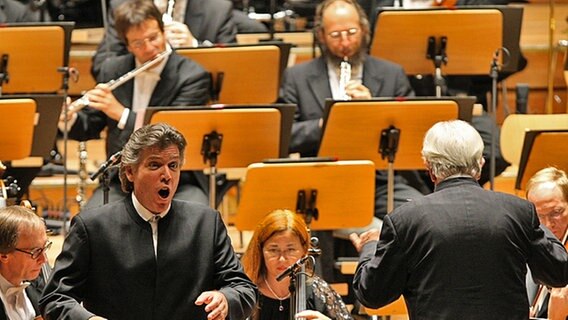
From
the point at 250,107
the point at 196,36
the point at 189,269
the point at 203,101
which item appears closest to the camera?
the point at 189,269

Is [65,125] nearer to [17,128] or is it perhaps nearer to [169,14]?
[17,128]

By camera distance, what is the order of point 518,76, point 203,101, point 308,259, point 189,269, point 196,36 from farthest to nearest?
point 518,76, point 196,36, point 203,101, point 189,269, point 308,259

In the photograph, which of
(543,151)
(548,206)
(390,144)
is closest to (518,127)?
(543,151)

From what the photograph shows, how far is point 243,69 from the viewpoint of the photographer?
6.42 m

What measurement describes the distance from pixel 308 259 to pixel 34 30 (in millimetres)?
2966

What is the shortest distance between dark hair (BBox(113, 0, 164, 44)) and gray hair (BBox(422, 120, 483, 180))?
99.1 inches

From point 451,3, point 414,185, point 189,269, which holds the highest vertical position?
point 451,3

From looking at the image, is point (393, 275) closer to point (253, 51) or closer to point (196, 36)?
point (253, 51)

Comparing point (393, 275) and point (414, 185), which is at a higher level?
point (393, 275)

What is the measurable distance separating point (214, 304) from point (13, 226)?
0.78 metres

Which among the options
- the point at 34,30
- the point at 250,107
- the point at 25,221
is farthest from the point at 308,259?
the point at 34,30

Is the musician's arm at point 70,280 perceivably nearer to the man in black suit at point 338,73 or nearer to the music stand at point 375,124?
the music stand at point 375,124

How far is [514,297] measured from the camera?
3936 mm

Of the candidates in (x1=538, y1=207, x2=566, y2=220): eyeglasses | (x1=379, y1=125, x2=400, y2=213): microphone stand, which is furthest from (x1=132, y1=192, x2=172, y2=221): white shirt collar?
(x1=379, y1=125, x2=400, y2=213): microphone stand
